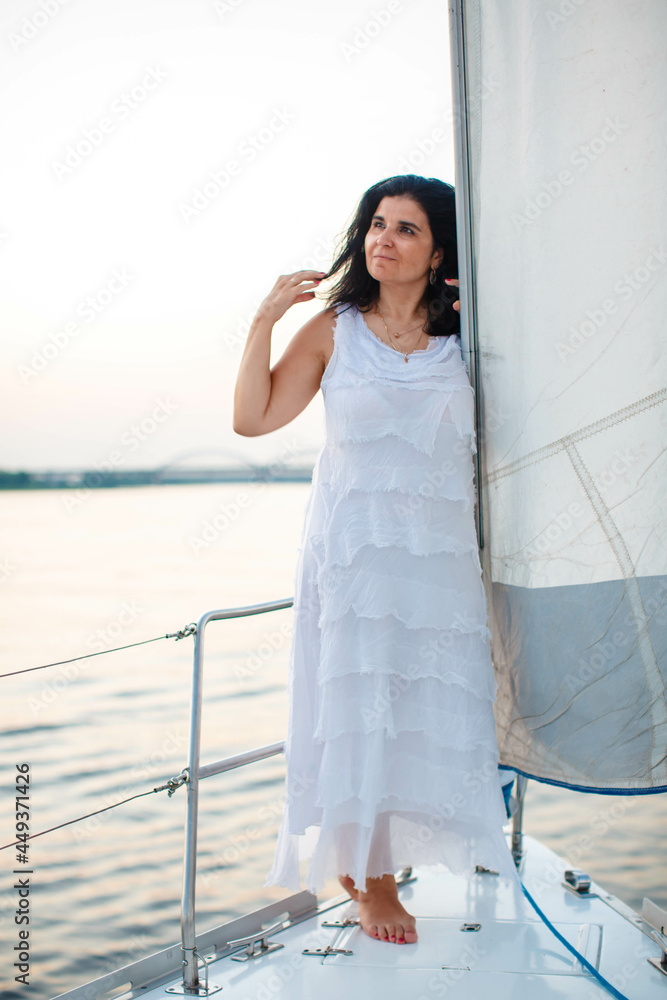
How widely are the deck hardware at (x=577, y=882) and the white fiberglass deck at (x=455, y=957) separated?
0.02 meters

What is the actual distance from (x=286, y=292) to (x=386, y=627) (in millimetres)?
721

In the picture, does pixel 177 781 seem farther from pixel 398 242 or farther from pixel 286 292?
pixel 398 242

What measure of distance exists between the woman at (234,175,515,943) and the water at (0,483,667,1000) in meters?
0.41

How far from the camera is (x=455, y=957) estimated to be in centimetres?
174

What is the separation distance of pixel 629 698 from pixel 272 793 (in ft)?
12.1

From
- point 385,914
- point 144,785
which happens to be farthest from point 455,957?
point 144,785

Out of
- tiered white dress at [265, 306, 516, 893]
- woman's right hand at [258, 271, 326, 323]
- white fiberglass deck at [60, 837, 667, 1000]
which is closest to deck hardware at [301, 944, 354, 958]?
white fiberglass deck at [60, 837, 667, 1000]

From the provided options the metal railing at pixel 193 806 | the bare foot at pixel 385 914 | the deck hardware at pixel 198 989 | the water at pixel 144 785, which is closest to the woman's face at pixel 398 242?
the water at pixel 144 785

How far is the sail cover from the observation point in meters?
1.60

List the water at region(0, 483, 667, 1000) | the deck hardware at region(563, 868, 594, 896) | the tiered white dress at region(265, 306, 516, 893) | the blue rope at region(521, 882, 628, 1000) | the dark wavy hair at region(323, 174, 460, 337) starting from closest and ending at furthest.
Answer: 1. the blue rope at region(521, 882, 628, 1000)
2. the tiered white dress at region(265, 306, 516, 893)
3. the dark wavy hair at region(323, 174, 460, 337)
4. the deck hardware at region(563, 868, 594, 896)
5. the water at region(0, 483, 667, 1000)

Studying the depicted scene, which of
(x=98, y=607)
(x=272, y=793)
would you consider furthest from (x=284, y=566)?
(x=272, y=793)

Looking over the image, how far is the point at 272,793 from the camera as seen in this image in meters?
4.97

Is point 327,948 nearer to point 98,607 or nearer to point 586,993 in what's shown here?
point 586,993

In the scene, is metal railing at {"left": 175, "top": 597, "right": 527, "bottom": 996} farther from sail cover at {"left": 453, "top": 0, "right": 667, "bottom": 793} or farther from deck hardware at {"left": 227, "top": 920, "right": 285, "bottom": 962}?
sail cover at {"left": 453, "top": 0, "right": 667, "bottom": 793}
